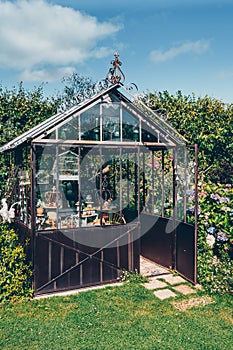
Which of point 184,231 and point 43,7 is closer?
point 43,7

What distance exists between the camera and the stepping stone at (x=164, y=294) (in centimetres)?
742

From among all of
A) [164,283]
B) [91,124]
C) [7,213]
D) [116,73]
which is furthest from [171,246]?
[116,73]

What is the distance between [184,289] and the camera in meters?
7.83

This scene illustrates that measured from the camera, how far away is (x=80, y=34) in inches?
369

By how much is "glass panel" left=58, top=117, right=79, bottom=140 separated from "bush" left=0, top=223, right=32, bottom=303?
98.8 inches

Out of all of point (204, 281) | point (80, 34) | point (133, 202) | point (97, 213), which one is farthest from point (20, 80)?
point (204, 281)

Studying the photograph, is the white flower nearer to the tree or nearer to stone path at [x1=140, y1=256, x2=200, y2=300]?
stone path at [x1=140, y1=256, x2=200, y2=300]

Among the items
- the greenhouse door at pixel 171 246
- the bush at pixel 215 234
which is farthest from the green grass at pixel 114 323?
the greenhouse door at pixel 171 246

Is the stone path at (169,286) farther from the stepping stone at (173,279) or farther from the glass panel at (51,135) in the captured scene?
the glass panel at (51,135)

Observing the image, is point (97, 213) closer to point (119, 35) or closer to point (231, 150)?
point (119, 35)

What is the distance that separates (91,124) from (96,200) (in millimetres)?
2819

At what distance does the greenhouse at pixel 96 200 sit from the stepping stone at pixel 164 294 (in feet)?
2.75

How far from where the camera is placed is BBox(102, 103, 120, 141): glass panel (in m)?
7.98

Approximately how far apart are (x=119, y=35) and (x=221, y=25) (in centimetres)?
261
